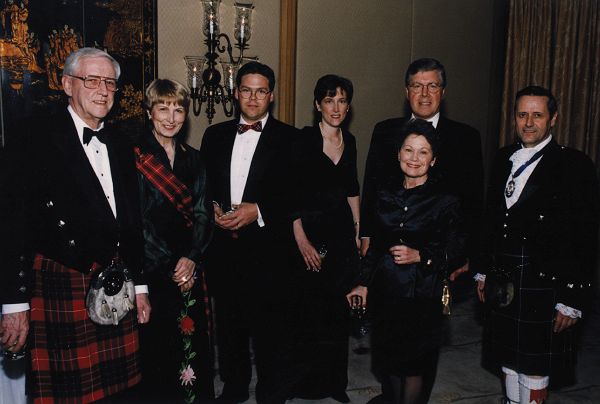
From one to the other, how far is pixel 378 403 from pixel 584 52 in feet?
13.0

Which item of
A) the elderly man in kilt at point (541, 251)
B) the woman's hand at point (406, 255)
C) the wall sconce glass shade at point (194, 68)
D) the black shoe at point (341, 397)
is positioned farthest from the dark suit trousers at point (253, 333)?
the wall sconce glass shade at point (194, 68)

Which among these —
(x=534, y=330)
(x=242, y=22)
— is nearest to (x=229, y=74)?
(x=242, y=22)

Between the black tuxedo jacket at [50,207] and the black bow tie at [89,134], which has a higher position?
the black bow tie at [89,134]

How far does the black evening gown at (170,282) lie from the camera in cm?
249

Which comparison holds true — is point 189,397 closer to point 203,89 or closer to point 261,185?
point 261,185

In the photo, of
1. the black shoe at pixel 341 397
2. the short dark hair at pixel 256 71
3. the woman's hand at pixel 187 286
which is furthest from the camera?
the black shoe at pixel 341 397

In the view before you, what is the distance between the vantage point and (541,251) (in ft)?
8.25

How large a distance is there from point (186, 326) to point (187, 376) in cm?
24

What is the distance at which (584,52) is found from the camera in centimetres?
511

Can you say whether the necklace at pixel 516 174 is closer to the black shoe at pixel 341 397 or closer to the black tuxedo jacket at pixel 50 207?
the black shoe at pixel 341 397

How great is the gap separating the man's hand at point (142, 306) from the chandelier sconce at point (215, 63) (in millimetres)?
2298

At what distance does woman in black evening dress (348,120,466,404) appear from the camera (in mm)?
2418

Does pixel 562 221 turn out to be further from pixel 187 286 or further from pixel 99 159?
pixel 99 159

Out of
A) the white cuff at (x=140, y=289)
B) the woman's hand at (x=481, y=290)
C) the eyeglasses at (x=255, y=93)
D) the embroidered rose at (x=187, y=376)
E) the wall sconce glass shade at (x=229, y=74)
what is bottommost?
the embroidered rose at (x=187, y=376)
